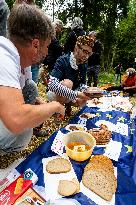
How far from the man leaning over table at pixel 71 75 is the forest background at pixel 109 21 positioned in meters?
12.8

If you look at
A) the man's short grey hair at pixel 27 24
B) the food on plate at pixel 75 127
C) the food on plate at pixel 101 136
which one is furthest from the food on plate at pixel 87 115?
the man's short grey hair at pixel 27 24

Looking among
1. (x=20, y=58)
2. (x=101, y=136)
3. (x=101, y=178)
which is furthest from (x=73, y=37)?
(x=101, y=178)

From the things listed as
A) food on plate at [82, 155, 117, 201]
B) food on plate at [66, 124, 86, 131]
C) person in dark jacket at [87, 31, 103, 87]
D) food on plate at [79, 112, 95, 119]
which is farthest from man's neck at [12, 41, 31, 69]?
person in dark jacket at [87, 31, 103, 87]

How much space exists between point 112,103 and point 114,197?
6.96 feet

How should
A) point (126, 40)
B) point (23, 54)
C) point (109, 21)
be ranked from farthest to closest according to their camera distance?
point (126, 40)
point (109, 21)
point (23, 54)

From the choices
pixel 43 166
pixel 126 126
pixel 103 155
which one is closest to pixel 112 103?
pixel 126 126

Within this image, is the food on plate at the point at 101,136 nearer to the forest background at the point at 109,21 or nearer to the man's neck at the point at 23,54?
the man's neck at the point at 23,54

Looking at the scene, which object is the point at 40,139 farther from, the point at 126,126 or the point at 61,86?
the point at 126,126

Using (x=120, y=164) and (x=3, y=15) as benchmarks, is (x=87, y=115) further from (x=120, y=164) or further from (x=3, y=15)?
(x=3, y=15)

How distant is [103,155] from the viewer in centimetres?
230

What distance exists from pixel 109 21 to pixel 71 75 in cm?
1591

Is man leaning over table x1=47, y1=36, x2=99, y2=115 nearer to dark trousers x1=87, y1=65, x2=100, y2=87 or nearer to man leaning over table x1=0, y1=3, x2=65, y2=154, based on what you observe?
man leaning over table x1=0, y1=3, x2=65, y2=154

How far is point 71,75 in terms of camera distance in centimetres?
356

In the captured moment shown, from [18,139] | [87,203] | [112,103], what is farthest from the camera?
[112,103]
